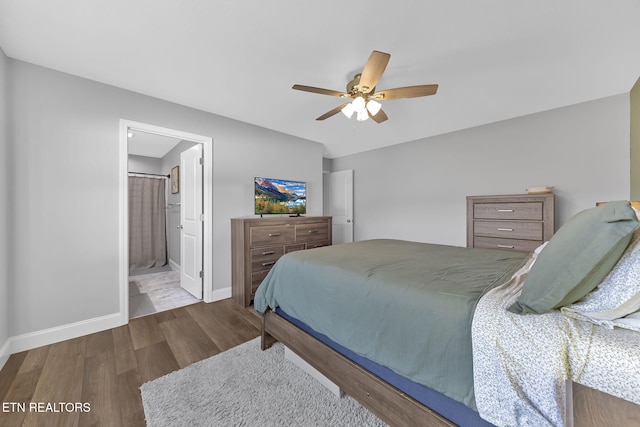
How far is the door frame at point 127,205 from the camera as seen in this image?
8.02ft

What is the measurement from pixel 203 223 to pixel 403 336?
2768 millimetres

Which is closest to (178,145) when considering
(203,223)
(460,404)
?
(203,223)

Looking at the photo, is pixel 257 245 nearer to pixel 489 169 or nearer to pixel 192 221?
pixel 192 221

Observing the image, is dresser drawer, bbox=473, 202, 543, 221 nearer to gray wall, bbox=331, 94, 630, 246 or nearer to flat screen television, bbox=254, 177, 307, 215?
gray wall, bbox=331, 94, 630, 246

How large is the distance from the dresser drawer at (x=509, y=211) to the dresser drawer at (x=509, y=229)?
7 centimetres

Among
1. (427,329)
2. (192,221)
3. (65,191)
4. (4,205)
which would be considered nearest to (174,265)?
(192,221)

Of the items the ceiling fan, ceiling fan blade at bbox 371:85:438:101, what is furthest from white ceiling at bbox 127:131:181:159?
ceiling fan blade at bbox 371:85:438:101

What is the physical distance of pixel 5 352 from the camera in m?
1.85

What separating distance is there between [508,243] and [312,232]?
2.40 m

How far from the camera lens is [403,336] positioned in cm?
107

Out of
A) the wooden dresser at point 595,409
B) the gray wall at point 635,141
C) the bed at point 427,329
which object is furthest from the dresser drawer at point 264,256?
the gray wall at point 635,141

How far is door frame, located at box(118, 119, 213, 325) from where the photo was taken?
96.2 inches

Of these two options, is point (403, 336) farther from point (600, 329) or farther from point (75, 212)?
point (75, 212)

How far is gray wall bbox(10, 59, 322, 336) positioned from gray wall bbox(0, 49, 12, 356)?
39 mm
